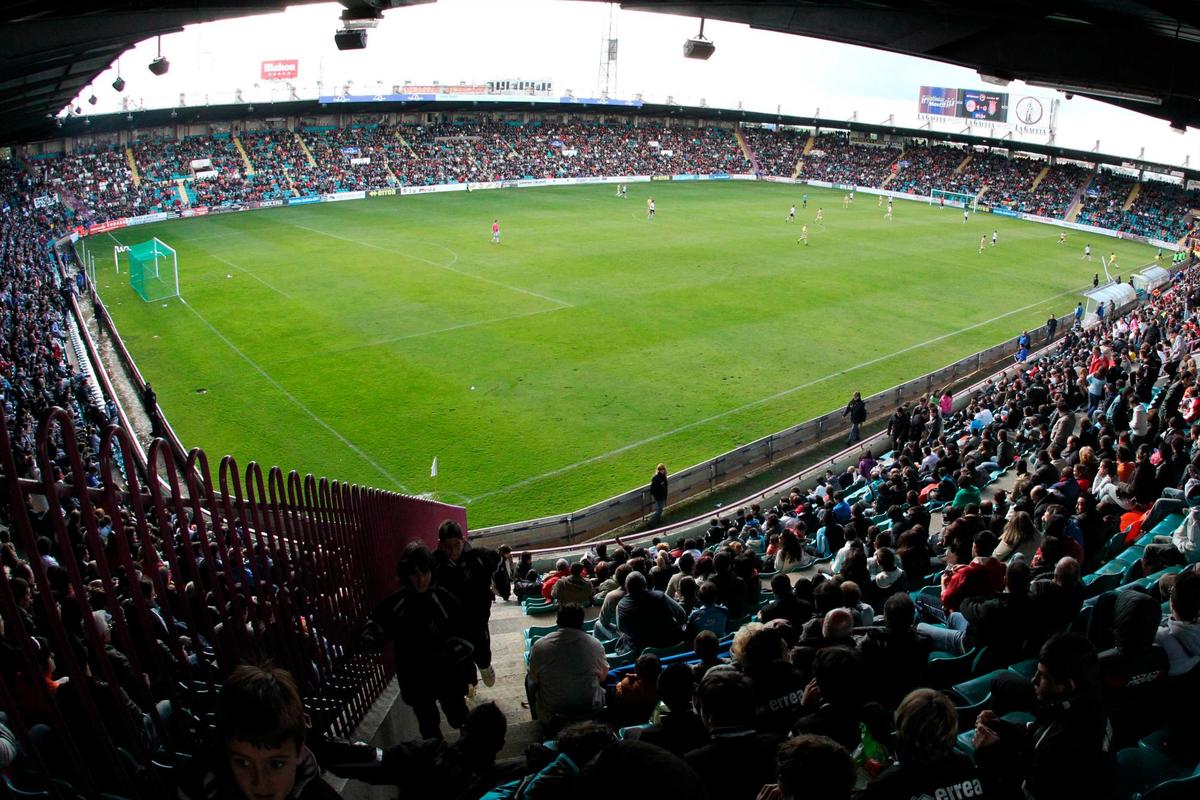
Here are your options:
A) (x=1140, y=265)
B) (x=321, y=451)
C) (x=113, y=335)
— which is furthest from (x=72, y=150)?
(x=1140, y=265)

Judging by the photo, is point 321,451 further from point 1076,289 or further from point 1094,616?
point 1076,289

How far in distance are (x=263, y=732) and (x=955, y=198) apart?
83342 millimetres

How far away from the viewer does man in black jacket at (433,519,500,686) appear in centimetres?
645

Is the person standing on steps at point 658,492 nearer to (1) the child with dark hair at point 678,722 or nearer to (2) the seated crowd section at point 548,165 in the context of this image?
(1) the child with dark hair at point 678,722

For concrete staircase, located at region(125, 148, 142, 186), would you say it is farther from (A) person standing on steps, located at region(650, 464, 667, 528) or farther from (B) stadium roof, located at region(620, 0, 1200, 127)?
(B) stadium roof, located at region(620, 0, 1200, 127)

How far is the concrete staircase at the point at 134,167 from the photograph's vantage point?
188 feet

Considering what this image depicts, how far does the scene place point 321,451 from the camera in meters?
21.6

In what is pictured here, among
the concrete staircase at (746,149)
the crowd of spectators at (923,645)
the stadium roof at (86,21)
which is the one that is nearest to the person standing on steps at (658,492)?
the crowd of spectators at (923,645)

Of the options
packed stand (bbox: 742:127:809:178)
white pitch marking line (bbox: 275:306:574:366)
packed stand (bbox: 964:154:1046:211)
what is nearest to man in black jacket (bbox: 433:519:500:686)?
white pitch marking line (bbox: 275:306:574:366)

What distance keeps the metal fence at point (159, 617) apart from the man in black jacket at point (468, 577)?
0.70 metres

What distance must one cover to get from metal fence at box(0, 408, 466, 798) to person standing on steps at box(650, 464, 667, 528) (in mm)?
11535

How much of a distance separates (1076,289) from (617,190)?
37.8 metres

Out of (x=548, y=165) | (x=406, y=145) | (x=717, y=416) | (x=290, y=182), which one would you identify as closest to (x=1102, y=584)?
(x=717, y=416)

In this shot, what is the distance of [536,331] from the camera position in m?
31.6
